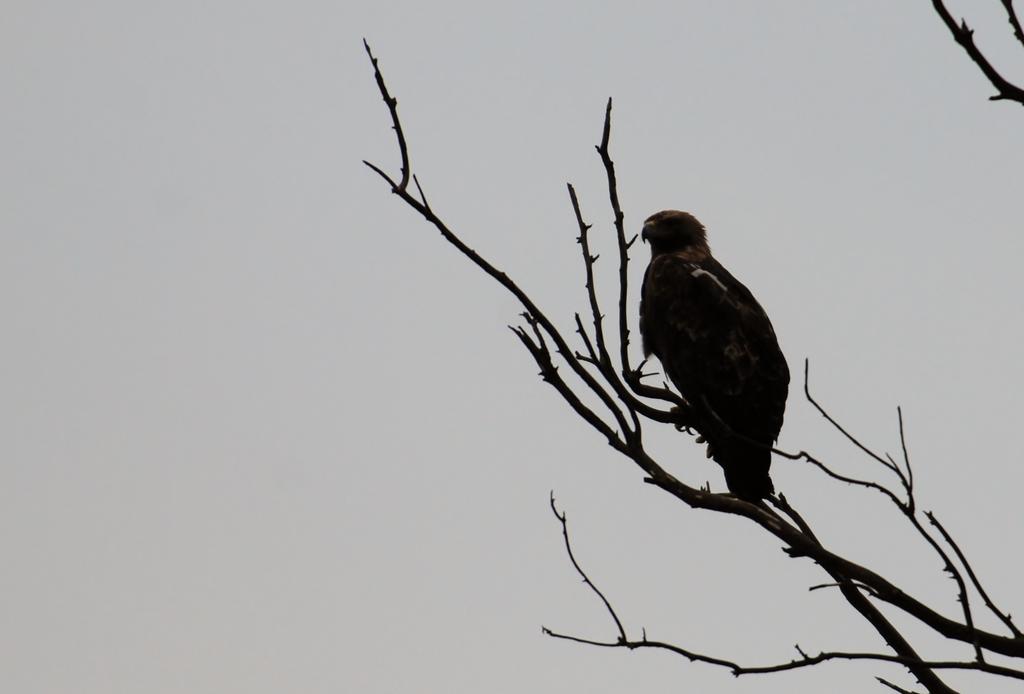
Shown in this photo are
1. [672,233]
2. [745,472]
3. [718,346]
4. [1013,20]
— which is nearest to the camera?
[1013,20]

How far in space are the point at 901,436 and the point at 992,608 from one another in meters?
0.53

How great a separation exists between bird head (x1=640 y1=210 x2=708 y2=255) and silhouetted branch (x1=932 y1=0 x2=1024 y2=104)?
6.07 metres

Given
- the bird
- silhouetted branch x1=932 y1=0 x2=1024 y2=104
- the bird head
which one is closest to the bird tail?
the bird

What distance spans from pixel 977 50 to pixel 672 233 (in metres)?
6.19

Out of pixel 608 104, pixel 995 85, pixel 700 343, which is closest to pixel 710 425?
pixel 700 343

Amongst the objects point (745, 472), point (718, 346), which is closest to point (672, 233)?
point (718, 346)

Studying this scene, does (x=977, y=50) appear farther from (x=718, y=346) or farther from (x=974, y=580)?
(x=718, y=346)

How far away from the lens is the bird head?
8789 mm

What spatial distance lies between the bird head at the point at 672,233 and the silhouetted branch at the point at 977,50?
6.07 meters

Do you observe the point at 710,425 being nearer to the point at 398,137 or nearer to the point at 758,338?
the point at 758,338

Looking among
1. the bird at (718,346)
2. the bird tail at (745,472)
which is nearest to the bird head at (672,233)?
the bird at (718,346)

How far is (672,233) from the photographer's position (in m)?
8.78

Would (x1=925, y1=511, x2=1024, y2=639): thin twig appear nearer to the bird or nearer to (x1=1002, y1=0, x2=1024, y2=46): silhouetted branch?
(x1=1002, y1=0, x2=1024, y2=46): silhouetted branch

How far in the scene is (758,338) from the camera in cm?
746
